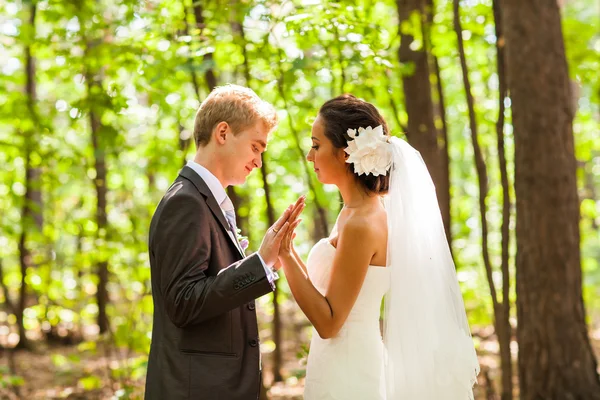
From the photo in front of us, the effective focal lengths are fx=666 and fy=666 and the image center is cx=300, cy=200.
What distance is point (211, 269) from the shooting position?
8.33ft

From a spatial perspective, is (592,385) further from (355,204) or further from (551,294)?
(355,204)

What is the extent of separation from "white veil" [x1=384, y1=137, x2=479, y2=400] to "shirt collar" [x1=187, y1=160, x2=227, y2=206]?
80 cm

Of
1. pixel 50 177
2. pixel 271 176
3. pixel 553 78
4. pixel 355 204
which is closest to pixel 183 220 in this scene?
pixel 355 204

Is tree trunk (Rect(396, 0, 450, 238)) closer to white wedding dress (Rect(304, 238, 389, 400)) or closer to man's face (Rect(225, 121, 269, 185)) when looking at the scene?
white wedding dress (Rect(304, 238, 389, 400))

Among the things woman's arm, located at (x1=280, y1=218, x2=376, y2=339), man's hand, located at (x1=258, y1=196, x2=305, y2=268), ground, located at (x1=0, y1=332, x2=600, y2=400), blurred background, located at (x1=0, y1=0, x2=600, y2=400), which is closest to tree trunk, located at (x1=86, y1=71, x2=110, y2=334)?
blurred background, located at (x1=0, y1=0, x2=600, y2=400)

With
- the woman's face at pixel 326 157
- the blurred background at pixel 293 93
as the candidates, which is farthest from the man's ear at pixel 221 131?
the blurred background at pixel 293 93

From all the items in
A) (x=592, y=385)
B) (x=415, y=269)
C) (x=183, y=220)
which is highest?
(x=183, y=220)

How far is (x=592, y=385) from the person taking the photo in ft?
16.8

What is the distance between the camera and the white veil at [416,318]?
2.96 metres

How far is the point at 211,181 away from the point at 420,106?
3685 millimetres

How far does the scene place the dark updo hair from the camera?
3.06 metres

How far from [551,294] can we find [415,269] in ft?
8.57

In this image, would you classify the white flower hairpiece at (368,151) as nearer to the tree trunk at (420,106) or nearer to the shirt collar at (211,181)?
the shirt collar at (211,181)

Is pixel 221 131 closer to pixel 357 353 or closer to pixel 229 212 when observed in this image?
pixel 229 212
